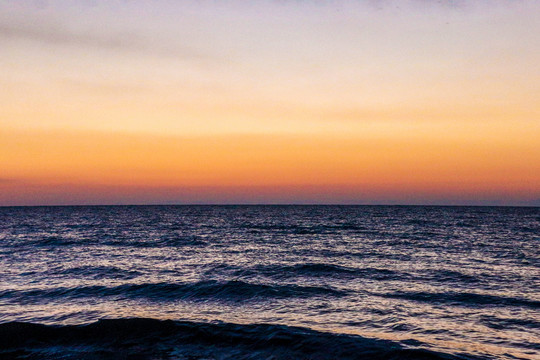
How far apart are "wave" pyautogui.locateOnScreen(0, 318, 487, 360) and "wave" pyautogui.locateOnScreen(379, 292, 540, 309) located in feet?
23.3

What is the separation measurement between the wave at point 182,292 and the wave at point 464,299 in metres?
3.48

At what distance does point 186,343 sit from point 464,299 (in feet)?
46.0

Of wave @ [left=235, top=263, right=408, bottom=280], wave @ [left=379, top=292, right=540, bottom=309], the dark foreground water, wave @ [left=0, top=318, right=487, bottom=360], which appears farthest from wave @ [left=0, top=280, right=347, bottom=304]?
wave @ [left=0, top=318, right=487, bottom=360]

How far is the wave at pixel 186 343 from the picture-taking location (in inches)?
489

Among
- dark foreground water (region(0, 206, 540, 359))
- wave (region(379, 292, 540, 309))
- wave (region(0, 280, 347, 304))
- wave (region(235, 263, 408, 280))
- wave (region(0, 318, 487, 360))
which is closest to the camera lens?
wave (region(0, 318, 487, 360))

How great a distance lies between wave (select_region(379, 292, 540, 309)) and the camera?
62.3ft

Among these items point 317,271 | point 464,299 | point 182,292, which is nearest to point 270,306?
point 182,292

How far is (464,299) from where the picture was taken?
19797 mm

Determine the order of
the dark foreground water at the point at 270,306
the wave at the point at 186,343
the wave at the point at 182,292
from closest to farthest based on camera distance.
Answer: the wave at the point at 186,343 → the dark foreground water at the point at 270,306 → the wave at the point at 182,292

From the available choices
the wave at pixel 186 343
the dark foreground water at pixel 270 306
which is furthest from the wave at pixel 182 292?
the wave at pixel 186 343

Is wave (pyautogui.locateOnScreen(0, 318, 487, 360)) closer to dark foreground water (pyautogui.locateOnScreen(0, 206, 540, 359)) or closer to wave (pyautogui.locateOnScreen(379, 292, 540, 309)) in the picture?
dark foreground water (pyautogui.locateOnScreen(0, 206, 540, 359))

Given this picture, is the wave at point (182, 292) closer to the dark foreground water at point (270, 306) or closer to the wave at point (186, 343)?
the dark foreground water at point (270, 306)

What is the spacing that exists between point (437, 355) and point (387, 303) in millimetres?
6850

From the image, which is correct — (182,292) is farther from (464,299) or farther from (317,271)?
(464,299)
